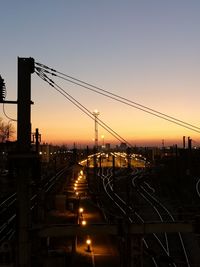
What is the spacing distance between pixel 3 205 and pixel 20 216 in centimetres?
2135

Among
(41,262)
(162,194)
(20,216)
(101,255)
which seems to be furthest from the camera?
(162,194)

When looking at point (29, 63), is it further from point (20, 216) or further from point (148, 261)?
point (148, 261)

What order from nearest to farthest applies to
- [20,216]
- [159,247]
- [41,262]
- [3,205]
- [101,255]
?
[20,216]
[41,262]
[101,255]
[159,247]
[3,205]

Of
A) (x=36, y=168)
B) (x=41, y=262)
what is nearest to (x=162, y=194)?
(x=41, y=262)

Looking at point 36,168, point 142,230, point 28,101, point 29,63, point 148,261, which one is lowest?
point 148,261

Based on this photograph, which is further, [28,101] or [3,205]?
[3,205]

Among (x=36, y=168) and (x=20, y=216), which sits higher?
(x=36, y=168)

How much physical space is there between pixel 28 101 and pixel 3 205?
22100 millimetres

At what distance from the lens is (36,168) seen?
46.3 feet

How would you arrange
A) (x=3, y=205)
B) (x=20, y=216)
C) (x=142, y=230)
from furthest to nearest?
(x=3, y=205) < (x=142, y=230) < (x=20, y=216)

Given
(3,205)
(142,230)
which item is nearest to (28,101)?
(142,230)

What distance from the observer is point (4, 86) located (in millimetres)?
14102

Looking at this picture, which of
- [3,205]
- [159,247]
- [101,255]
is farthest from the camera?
[3,205]

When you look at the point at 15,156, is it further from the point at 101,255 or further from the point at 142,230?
the point at 101,255
